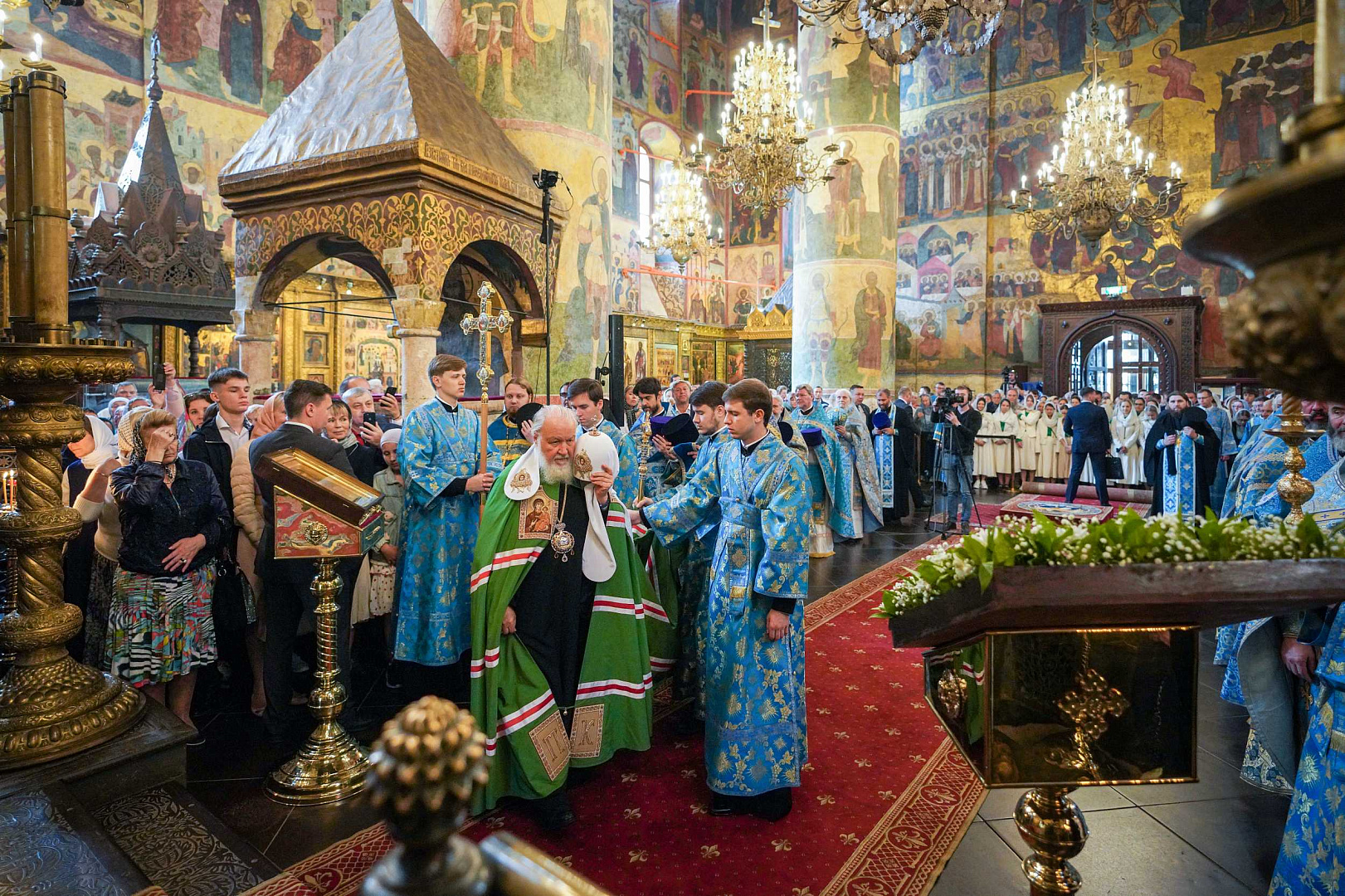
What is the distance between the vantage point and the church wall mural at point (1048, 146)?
18.3 m

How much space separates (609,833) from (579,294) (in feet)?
17.2

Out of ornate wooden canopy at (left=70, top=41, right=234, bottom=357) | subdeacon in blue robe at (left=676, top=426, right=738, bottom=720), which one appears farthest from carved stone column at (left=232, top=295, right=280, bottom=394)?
subdeacon in blue robe at (left=676, top=426, right=738, bottom=720)

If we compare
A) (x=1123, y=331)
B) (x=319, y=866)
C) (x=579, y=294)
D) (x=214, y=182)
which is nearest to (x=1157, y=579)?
(x=319, y=866)

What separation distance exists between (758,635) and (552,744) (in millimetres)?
988

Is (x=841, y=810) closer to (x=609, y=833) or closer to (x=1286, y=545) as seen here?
(x=609, y=833)

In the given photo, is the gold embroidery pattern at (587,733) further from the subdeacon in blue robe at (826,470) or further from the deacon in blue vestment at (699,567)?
the subdeacon in blue robe at (826,470)

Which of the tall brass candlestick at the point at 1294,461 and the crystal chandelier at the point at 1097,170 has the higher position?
the crystal chandelier at the point at 1097,170

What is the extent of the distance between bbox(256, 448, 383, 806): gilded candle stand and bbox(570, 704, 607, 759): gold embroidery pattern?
1.04 m

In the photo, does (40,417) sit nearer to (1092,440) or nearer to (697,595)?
(697,595)

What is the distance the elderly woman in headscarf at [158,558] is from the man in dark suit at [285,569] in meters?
0.26

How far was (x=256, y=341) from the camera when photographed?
6.26 m

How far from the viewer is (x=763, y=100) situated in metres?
10.1

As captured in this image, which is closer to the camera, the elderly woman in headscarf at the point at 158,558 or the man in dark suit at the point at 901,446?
the elderly woman in headscarf at the point at 158,558

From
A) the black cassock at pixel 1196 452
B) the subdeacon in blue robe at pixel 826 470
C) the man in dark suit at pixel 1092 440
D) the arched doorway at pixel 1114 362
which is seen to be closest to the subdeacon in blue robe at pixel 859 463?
the subdeacon in blue robe at pixel 826 470
